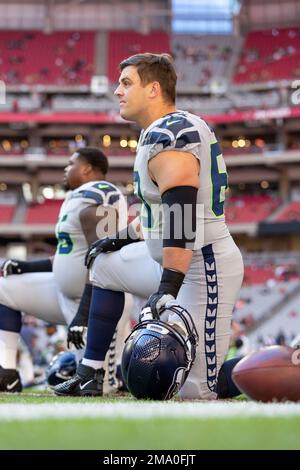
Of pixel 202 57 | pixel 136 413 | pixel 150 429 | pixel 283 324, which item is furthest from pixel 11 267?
pixel 202 57

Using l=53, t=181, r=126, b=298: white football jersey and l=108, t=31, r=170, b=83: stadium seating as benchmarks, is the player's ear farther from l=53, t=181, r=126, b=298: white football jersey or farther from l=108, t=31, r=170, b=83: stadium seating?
l=108, t=31, r=170, b=83: stadium seating

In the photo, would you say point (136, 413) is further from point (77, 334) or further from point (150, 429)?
point (77, 334)

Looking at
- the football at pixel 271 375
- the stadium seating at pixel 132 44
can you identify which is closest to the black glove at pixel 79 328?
the football at pixel 271 375

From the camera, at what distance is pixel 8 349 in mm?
4758

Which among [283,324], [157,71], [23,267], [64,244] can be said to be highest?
[157,71]

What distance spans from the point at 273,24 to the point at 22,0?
1109cm

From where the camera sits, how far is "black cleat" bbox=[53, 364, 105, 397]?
399cm

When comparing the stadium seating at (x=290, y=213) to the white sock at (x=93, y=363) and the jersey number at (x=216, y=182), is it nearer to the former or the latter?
the white sock at (x=93, y=363)

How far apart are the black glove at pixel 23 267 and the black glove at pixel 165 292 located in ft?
6.25

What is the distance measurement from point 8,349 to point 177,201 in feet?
6.15

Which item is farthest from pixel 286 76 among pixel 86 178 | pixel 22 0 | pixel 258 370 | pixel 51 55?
pixel 258 370

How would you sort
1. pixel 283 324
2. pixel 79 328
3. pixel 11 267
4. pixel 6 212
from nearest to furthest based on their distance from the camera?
1. pixel 79 328
2. pixel 11 267
3. pixel 283 324
4. pixel 6 212

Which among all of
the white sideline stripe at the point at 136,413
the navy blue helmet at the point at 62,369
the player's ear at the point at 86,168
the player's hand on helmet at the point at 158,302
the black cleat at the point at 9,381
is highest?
the player's ear at the point at 86,168

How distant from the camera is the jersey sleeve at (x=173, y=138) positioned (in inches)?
134
